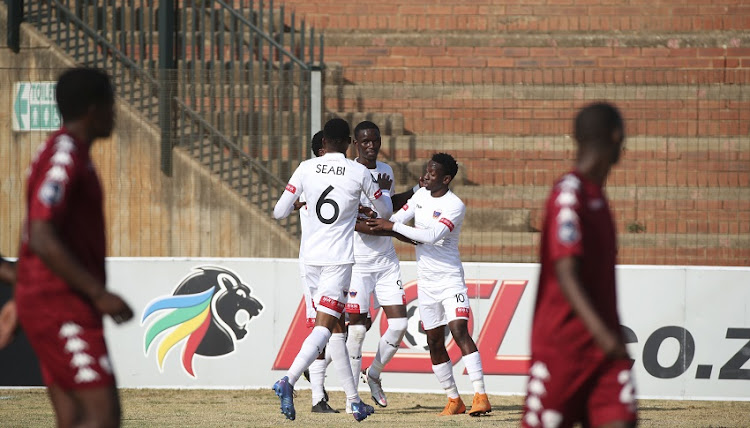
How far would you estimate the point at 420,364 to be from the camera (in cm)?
1191

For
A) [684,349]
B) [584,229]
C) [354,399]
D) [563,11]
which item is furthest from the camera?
[563,11]

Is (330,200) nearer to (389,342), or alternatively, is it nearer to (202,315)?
(389,342)

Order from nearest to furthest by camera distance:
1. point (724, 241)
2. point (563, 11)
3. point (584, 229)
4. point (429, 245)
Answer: point (584, 229)
point (429, 245)
point (724, 241)
point (563, 11)

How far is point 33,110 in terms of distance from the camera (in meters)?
13.6

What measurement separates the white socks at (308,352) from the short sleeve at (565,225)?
14.6 ft

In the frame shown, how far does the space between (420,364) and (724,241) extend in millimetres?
4053

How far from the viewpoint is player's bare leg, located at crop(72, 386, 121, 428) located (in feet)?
14.8

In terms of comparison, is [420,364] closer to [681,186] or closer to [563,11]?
[681,186]

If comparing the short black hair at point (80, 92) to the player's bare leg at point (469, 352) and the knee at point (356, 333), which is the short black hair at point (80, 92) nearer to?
the player's bare leg at point (469, 352)

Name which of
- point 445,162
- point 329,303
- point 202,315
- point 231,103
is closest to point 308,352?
point 329,303

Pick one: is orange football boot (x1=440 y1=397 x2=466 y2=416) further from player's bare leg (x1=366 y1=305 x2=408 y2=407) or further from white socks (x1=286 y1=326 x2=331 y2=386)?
white socks (x1=286 y1=326 x2=331 y2=386)

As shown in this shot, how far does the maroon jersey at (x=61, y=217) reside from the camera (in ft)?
14.7

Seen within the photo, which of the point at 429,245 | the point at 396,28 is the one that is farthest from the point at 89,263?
the point at 396,28

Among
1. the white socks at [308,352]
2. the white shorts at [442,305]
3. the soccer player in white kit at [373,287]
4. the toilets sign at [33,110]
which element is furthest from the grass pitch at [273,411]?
the toilets sign at [33,110]
